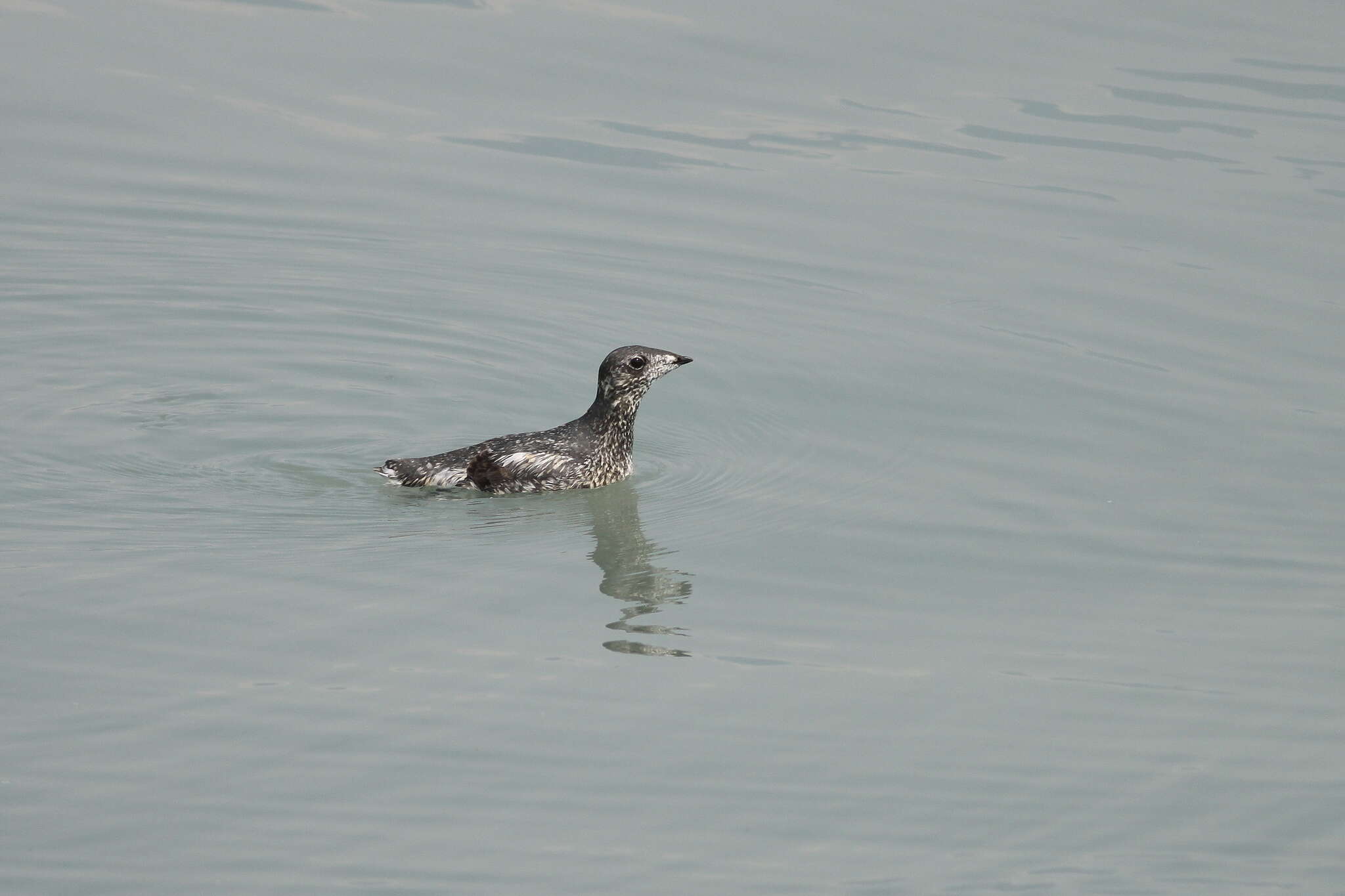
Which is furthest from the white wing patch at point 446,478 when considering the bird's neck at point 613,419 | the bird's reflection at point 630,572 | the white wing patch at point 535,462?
the bird's neck at point 613,419

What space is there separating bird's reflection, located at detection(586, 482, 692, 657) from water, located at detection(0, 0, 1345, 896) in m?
0.05

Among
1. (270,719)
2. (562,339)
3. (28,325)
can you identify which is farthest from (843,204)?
(270,719)

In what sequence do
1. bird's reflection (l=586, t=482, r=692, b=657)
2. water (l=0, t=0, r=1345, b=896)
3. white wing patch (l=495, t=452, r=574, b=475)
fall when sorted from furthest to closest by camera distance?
white wing patch (l=495, t=452, r=574, b=475) < bird's reflection (l=586, t=482, r=692, b=657) < water (l=0, t=0, r=1345, b=896)

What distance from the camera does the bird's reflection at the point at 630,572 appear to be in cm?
988

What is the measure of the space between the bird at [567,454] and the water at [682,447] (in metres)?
0.22

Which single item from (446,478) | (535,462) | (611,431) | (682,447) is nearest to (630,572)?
(535,462)

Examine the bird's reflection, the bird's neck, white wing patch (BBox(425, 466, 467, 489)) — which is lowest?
the bird's reflection

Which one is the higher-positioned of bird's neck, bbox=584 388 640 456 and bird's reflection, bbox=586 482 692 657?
bird's neck, bbox=584 388 640 456

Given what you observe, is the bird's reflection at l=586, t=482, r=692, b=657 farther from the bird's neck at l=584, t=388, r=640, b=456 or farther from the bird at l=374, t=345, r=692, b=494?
the bird's neck at l=584, t=388, r=640, b=456

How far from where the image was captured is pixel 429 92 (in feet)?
65.7

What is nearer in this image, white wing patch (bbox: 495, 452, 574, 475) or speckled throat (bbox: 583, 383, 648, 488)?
white wing patch (bbox: 495, 452, 574, 475)

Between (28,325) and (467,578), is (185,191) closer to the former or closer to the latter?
(28,325)

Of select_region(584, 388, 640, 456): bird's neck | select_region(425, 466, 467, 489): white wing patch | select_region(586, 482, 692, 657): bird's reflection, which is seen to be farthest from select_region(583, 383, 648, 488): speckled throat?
select_region(425, 466, 467, 489): white wing patch

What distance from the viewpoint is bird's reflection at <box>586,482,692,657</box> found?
988cm
